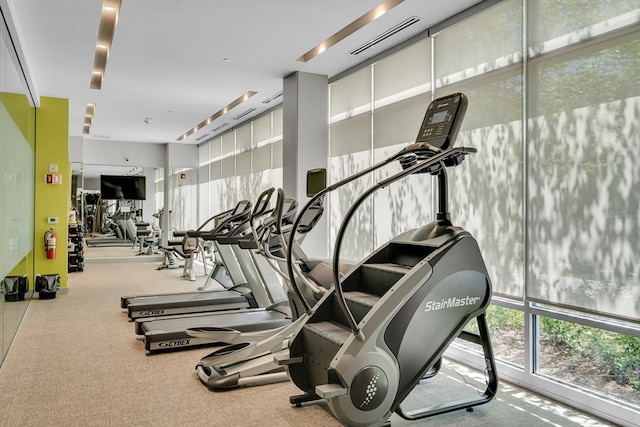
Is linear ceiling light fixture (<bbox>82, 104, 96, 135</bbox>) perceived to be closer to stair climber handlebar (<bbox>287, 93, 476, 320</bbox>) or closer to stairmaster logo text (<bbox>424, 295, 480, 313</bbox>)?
stair climber handlebar (<bbox>287, 93, 476, 320</bbox>)

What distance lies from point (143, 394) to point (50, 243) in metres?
4.72

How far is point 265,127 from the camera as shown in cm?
918

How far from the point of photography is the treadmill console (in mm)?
3104

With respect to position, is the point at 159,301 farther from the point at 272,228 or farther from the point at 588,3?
the point at 588,3

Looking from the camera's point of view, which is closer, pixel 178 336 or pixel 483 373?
pixel 483 373

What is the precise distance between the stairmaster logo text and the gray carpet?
0.72 m

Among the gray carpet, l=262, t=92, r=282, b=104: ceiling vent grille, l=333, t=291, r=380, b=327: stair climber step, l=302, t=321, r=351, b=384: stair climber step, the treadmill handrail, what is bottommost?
the gray carpet

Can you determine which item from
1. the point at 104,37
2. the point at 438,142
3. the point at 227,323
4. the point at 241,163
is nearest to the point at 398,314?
the point at 438,142

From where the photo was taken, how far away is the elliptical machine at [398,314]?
8.79 feet

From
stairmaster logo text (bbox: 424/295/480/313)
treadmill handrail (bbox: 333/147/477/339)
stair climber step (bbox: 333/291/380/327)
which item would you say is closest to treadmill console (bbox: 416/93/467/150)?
treadmill handrail (bbox: 333/147/477/339)

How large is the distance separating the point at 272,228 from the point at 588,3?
281 centimetres

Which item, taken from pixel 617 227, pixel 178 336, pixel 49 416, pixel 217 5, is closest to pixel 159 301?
pixel 178 336

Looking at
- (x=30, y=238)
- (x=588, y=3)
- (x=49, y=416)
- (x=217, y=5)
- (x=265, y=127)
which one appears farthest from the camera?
(x=265, y=127)

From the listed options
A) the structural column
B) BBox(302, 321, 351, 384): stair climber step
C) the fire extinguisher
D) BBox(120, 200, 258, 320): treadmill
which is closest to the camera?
BBox(302, 321, 351, 384): stair climber step
